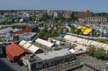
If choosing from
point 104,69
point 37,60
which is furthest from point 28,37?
point 104,69

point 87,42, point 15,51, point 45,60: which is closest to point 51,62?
point 45,60

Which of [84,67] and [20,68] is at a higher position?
[84,67]

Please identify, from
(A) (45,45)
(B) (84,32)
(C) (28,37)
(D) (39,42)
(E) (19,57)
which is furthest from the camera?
(B) (84,32)

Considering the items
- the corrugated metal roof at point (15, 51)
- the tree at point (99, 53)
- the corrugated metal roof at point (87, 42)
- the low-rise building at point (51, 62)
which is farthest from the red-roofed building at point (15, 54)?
the corrugated metal roof at point (87, 42)

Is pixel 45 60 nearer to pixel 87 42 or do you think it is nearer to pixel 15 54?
pixel 15 54

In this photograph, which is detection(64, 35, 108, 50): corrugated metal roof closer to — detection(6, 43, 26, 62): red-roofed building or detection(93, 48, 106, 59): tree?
detection(93, 48, 106, 59): tree

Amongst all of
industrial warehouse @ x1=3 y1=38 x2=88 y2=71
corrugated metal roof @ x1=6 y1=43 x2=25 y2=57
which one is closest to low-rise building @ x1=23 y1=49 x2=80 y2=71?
industrial warehouse @ x1=3 y1=38 x2=88 y2=71

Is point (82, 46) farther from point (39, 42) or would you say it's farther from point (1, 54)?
point (1, 54)

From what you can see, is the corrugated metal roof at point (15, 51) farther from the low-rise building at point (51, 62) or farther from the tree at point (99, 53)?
the tree at point (99, 53)

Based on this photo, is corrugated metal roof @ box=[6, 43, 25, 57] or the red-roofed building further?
corrugated metal roof @ box=[6, 43, 25, 57]

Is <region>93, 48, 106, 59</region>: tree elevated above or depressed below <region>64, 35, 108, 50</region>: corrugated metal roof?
below

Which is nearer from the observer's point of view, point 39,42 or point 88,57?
point 88,57
